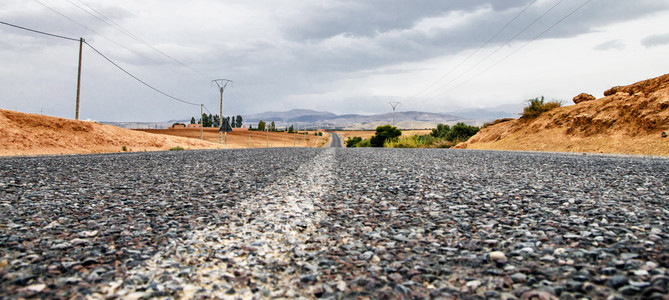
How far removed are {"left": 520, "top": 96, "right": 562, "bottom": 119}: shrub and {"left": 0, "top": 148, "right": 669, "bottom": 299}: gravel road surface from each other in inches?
1262

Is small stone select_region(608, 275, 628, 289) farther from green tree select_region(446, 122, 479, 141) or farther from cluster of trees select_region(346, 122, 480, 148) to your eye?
green tree select_region(446, 122, 479, 141)

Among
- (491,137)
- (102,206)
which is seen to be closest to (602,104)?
(491,137)

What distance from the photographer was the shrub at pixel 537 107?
34.1 meters

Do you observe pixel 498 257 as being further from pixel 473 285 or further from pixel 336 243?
pixel 336 243

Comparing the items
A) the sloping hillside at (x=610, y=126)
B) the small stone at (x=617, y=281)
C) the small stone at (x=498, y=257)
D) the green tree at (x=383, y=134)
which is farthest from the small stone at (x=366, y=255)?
the green tree at (x=383, y=134)

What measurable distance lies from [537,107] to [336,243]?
37232 millimetres

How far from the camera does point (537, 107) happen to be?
3456cm

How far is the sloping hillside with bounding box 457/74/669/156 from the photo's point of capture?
20.7 meters

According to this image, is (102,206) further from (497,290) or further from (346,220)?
(497,290)

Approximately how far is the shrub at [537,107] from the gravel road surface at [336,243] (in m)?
32.0

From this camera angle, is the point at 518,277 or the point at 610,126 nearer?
the point at 518,277

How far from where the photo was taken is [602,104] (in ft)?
89.8

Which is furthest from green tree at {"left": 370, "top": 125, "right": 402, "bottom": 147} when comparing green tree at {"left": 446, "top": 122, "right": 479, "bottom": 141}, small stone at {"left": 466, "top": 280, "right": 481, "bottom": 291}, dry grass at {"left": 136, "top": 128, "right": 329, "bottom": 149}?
small stone at {"left": 466, "top": 280, "right": 481, "bottom": 291}

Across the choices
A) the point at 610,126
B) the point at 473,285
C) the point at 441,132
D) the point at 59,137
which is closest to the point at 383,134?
the point at 441,132
